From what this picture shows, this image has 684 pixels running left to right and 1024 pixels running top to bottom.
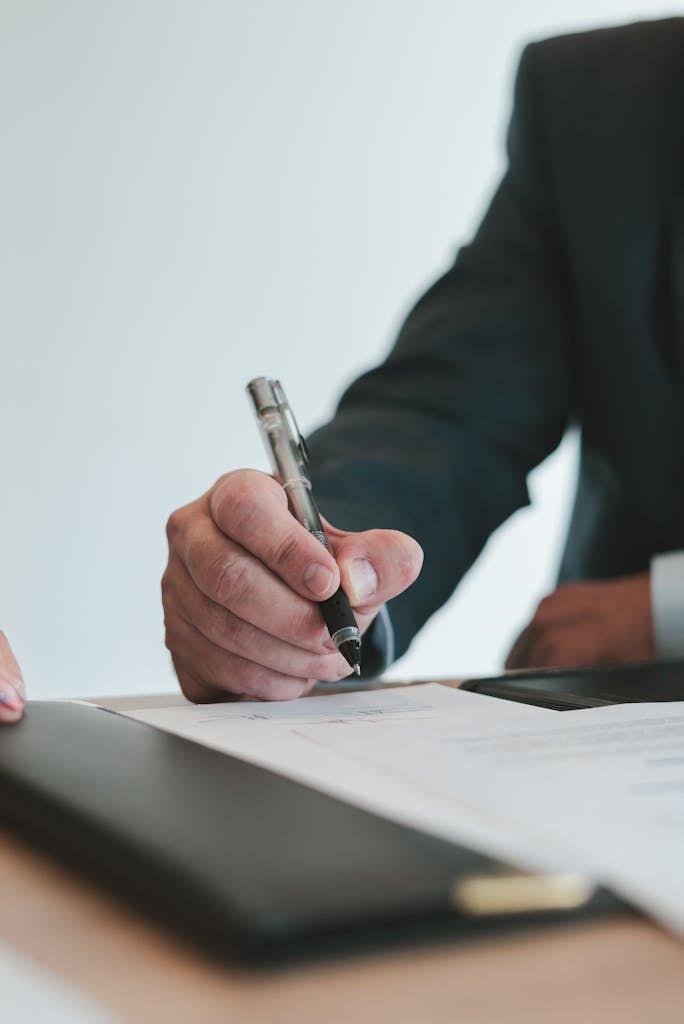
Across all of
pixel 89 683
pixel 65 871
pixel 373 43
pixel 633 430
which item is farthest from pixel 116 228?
pixel 65 871

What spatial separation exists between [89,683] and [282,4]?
158 centimetres

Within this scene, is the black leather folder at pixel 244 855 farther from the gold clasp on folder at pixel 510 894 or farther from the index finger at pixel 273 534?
the index finger at pixel 273 534

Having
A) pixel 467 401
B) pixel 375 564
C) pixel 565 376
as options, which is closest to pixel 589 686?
pixel 375 564

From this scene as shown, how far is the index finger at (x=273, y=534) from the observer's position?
1.88 feet

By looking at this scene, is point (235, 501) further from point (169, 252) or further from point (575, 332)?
point (169, 252)

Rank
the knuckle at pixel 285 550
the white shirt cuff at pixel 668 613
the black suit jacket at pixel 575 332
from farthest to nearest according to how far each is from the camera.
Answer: the black suit jacket at pixel 575 332
the white shirt cuff at pixel 668 613
the knuckle at pixel 285 550

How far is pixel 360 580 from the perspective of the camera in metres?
0.59

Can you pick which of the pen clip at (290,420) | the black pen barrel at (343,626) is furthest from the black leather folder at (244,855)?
the pen clip at (290,420)

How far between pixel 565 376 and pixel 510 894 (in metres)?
0.93

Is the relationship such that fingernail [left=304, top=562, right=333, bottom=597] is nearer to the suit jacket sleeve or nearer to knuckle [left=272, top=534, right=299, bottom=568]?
knuckle [left=272, top=534, right=299, bottom=568]

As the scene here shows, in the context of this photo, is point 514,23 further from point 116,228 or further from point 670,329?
point 670,329

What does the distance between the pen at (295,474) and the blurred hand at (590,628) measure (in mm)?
289

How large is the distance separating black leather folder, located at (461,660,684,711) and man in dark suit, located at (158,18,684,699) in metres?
0.17

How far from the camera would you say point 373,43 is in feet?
9.02
